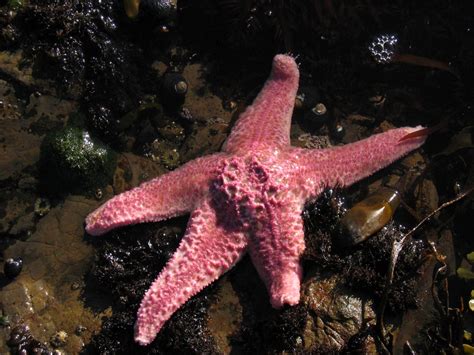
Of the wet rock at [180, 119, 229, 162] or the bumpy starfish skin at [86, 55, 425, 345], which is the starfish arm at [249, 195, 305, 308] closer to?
the bumpy starfish skin at [86, 55, 425, 345]

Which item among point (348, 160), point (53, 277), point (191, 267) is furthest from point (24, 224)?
point (348, 160)

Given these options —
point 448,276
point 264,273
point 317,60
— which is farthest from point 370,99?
point 264,273

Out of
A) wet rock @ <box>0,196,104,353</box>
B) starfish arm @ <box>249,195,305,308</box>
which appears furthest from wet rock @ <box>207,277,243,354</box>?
wet rock @ <box>0,196,104,353</box>

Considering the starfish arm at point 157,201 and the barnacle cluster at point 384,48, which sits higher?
the barnacle cluster at point 384,48

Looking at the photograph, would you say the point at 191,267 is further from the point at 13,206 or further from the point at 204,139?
the point at 13,206

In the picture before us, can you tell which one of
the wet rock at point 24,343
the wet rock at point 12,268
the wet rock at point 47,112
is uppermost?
the wet rock at point 47,112

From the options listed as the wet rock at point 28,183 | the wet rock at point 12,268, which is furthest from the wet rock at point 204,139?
the wet rock at point 12,268

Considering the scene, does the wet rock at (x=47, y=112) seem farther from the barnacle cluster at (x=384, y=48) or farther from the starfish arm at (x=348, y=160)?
the barnacle cluster at (x=384, y=48)
